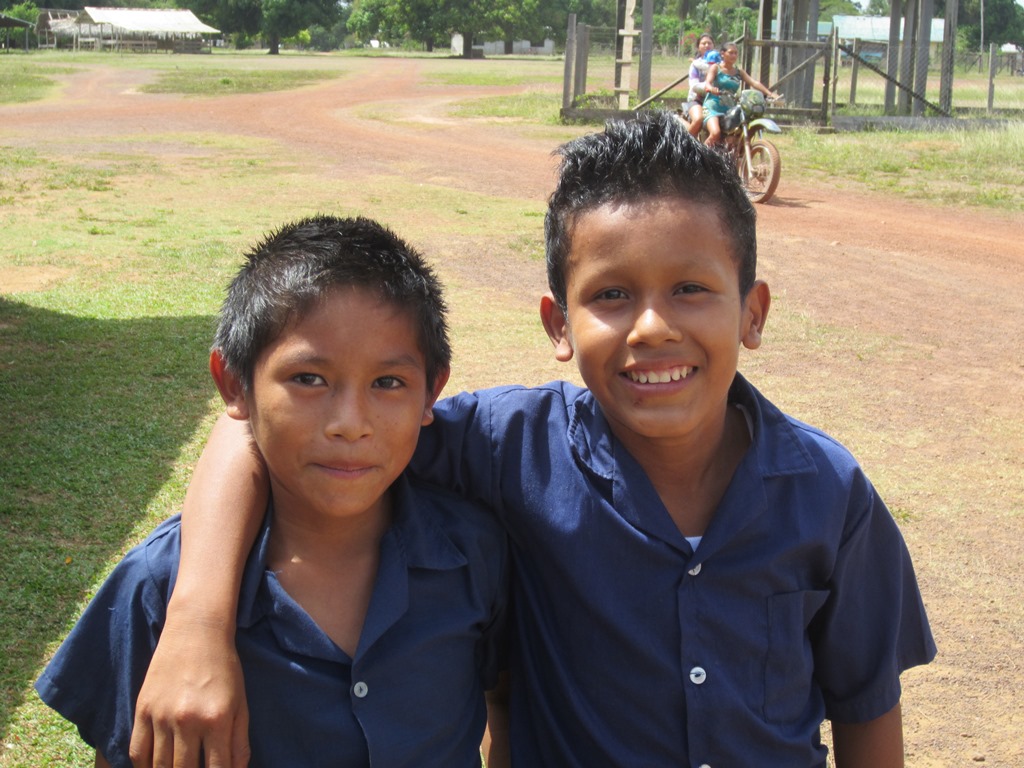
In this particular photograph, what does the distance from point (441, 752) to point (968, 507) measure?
3.05 meters

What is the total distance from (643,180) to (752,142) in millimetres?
10526

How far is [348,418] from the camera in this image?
1.74m

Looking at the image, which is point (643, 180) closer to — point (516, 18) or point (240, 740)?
point (240, 740)

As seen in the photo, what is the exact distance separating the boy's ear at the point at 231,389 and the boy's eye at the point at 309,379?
13 centimetres

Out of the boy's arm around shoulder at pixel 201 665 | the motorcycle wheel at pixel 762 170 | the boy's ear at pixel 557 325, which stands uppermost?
the motorcycle wheel at pixel 762 170

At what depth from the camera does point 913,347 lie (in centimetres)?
648

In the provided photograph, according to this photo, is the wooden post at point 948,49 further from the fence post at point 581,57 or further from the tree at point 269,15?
the tree at point 269,15

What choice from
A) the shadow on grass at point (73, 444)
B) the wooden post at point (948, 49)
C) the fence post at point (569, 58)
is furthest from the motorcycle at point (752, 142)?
the wooden post at point (948, 49)

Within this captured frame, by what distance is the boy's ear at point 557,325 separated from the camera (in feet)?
6.72

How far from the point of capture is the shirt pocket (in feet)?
6.09

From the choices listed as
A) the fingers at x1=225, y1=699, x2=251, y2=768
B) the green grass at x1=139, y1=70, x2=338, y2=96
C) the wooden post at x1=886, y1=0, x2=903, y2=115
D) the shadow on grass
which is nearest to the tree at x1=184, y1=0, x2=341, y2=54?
the green grass at x1=139, y1=70, x2=338, y2=96

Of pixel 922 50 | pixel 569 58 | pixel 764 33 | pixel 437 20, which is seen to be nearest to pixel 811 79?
pixel 764 33

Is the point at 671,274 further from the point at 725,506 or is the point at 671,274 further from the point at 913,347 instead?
the point at 913,347

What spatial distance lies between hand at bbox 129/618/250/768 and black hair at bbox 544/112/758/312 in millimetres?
835
